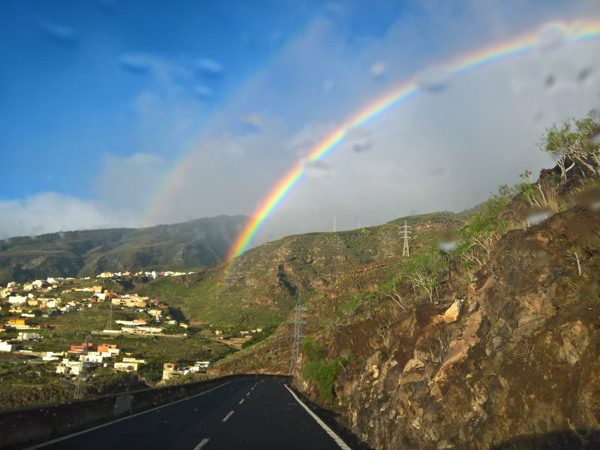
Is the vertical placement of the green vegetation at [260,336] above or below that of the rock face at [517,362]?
below

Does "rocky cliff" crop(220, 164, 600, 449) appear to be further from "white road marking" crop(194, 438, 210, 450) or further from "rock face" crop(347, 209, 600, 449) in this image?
"white road marking" crop(194, 438, 210, 450)

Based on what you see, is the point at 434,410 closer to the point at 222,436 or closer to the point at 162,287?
the point at 222,436

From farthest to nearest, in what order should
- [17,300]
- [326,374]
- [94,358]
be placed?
[17,300]
[94,358]
[326,374]

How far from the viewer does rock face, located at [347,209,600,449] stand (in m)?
7.95

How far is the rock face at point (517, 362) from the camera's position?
26.1 feet

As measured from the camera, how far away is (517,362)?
9438mm

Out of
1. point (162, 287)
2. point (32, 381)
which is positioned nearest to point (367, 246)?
point (162, 287)

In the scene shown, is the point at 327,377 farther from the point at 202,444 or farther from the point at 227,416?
the point at 202,444

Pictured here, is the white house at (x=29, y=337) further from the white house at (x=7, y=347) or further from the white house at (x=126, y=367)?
the white house at (x=126, y=367)

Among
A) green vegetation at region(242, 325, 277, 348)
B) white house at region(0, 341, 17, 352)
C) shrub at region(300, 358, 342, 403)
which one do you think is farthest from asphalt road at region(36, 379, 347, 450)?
green vegetation at region(242, 325, 277, 348)

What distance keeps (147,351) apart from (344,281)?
4224cm

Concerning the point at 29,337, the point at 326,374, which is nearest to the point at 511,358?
the point at 326,374

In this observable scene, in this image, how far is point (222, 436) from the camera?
40.3ft

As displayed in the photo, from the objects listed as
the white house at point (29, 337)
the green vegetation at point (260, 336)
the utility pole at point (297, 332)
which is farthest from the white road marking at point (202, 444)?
the white house at point (29, 337)
